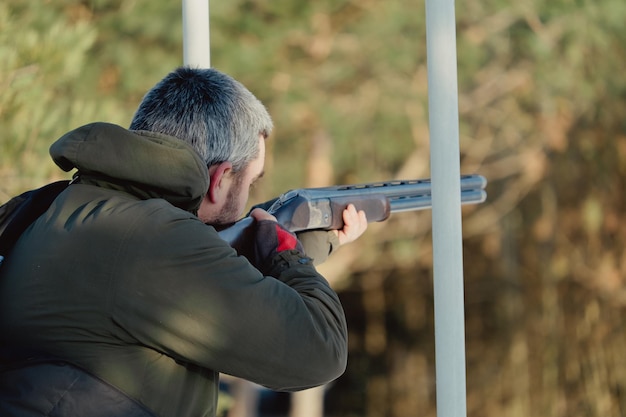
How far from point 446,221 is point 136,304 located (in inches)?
24.6

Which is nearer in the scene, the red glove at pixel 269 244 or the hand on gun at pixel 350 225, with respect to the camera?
the red glove at pixel 269 244

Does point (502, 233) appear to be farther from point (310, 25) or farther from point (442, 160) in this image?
point (442, 160)

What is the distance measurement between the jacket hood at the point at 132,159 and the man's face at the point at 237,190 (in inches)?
7.8

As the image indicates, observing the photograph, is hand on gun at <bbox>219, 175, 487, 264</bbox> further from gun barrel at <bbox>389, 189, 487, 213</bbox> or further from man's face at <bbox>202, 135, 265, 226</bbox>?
man's face at <bbox>202, 135, 265, 226</bbox>

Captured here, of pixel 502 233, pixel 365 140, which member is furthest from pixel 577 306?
pixel 365 140

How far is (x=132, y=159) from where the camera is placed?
45.8 inches

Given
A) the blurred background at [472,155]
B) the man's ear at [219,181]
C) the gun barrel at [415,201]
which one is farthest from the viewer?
the blurred background at [472,155]

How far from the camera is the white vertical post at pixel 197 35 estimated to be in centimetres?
186

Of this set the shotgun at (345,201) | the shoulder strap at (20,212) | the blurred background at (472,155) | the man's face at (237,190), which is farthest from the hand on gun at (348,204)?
the blurred background at (472,155)

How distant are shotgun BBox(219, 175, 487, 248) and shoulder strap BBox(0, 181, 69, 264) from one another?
70 cm

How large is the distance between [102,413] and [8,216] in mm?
316

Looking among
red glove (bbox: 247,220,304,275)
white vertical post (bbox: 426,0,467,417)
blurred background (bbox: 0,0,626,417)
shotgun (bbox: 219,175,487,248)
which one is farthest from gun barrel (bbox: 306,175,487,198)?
blurred background (bbox: 0,0,626,417)

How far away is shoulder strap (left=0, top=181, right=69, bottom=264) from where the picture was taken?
124cm

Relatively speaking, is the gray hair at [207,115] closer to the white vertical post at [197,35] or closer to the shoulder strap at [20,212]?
the shoulder strap at [20,212]
